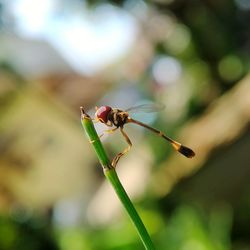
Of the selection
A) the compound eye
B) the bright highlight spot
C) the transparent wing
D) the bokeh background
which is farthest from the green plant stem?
the bright highlight spot

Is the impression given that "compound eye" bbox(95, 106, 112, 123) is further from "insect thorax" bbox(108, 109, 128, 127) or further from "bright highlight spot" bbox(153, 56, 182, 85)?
"bright highlight spot" bbox(153, 56, 182, 85)

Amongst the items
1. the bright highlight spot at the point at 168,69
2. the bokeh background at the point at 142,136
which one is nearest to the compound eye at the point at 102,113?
the bokeh background at the point at 142,136

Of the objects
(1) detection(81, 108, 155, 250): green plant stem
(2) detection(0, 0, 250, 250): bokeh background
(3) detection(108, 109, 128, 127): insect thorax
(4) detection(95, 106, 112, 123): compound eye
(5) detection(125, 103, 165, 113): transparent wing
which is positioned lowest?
(1) detection(81, 108, 155, 250): green plant stem

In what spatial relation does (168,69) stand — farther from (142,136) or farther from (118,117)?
(118,117)

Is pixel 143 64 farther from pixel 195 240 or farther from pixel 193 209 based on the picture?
pixel 195 240

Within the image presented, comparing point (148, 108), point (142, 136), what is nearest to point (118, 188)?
point (148, 108)

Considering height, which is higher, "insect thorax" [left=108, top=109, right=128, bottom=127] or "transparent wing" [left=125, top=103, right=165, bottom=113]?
"transparent wing" [left=125, top=103, right=165, bottom=113]

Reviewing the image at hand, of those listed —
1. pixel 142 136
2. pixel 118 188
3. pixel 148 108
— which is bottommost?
pixel 118 188
